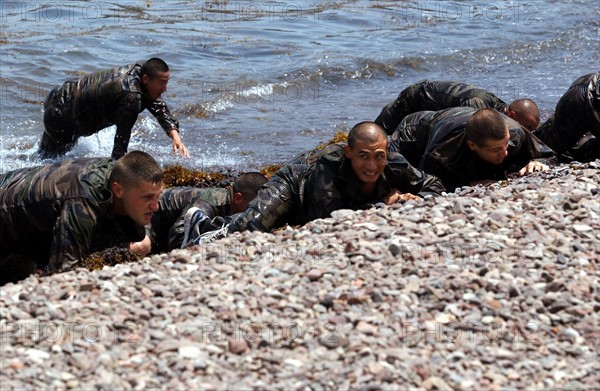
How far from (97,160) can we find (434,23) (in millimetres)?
15750

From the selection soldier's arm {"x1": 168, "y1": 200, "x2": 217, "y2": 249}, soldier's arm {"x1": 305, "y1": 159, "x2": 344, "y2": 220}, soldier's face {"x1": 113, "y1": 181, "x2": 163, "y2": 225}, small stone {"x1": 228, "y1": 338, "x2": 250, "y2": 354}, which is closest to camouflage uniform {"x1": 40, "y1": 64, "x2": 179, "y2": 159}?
soldier's arm {"x1": 168, "y1": 200, "x2": 217, "y2": 249}

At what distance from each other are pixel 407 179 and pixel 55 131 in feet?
17.1

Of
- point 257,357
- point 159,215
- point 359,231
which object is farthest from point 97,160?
point 257,357

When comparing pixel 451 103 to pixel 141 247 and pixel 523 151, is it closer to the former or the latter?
pixel 523 151

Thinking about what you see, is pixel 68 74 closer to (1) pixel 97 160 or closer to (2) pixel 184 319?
(1) pixel 97 160

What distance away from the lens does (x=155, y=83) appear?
11.7 metres

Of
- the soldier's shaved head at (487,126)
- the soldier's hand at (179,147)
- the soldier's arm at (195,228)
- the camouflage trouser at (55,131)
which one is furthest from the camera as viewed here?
the camouflage trouser at (55,131)

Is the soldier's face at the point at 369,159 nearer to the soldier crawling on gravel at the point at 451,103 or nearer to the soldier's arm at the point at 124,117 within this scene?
the soldier crawling on gravel at the point at 451,103

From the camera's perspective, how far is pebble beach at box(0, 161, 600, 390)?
5102 mm

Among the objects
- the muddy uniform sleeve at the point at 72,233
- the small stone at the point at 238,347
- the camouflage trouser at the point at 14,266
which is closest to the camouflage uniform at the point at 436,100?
the camouflage trouser at the point at 14,266

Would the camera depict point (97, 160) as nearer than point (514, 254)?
No

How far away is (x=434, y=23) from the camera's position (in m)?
22.6

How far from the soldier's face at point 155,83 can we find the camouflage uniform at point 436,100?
7.86ft

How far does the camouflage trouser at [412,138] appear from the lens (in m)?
10.0
